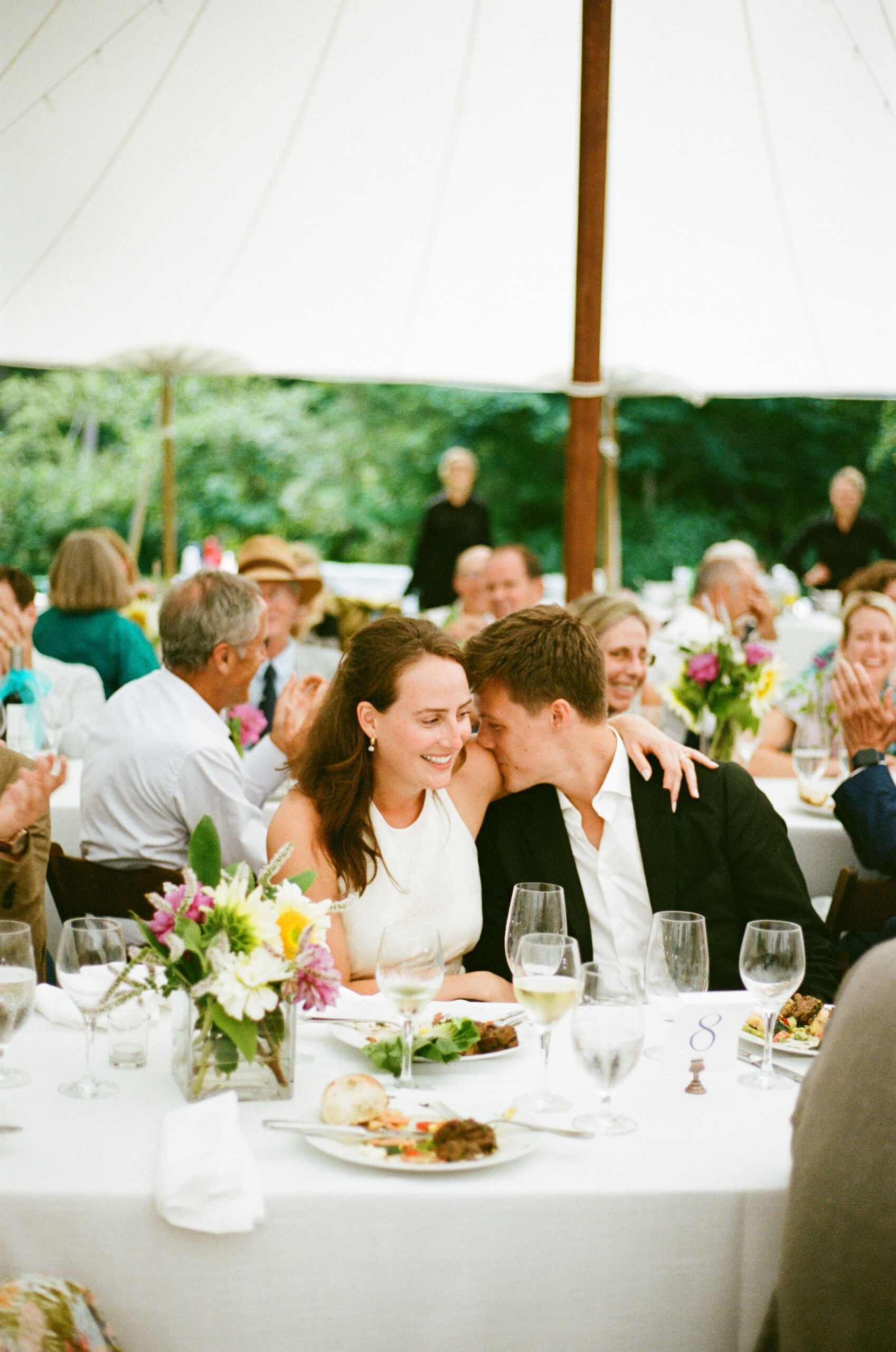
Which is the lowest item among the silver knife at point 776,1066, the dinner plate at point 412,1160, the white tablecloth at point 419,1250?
the white tablecloth at point 419,1250

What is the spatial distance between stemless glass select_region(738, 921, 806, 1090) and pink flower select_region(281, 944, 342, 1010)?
1.81 feet

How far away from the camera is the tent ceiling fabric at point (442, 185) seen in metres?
5.86

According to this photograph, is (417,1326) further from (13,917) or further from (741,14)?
(741,14)

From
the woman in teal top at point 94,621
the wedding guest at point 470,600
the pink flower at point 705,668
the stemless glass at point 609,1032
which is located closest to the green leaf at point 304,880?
the stemless glass at point 609,1032

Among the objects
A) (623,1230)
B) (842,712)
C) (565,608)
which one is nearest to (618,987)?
(623,1230)

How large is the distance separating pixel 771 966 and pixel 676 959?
0.43ft

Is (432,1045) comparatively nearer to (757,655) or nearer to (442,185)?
(757,655)

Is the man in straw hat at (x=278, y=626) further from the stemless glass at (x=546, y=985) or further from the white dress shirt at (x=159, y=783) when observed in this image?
the stemless glass at (x=546, y=985)

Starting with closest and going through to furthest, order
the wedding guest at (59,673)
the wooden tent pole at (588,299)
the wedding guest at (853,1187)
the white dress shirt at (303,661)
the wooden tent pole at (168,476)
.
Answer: the wedding guest at (853,1187) → the wedding guest at (59,673) → the wooden tent pole at (588,299) → the white dress shirt at (303,661) → the wooden tent pole at (168,476)

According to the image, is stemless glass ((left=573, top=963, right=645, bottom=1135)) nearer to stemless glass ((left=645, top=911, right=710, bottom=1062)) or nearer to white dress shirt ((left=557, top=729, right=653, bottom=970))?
stemless glass ((left=645, top=911, right=710, bottom=1062))

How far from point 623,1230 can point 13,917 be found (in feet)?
4.55

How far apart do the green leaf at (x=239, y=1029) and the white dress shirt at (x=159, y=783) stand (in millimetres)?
1268

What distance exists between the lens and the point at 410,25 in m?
6.04

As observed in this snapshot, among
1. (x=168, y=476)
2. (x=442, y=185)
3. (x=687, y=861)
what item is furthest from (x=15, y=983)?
(x=168, y=476)
